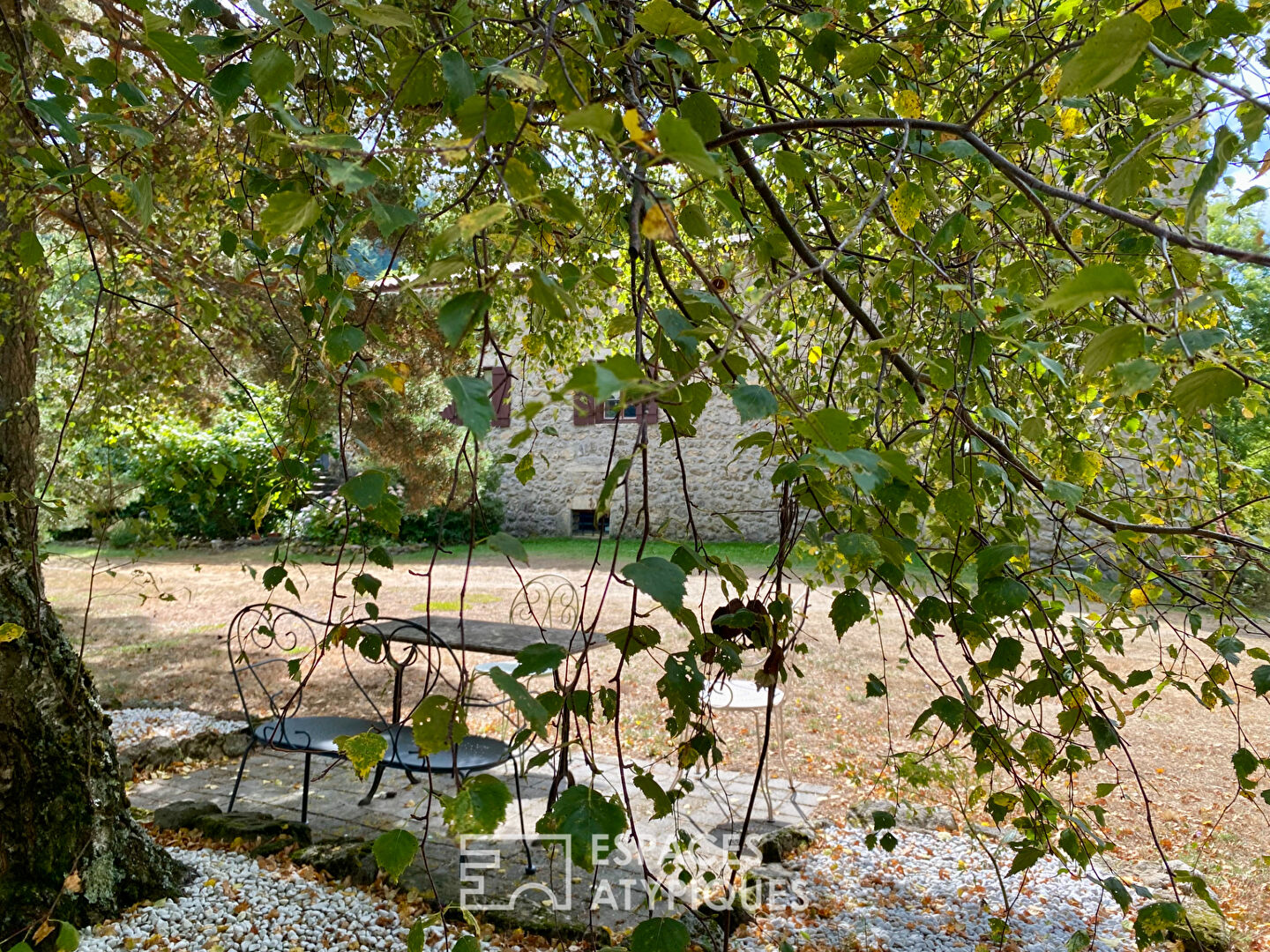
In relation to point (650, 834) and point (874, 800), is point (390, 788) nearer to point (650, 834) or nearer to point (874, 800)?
point (650, 834)

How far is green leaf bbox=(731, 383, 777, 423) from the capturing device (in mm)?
765

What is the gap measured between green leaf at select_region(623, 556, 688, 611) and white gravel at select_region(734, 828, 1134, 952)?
2159 millimetres

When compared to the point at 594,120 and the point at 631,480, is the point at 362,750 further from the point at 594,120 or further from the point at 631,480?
the point at 631,480

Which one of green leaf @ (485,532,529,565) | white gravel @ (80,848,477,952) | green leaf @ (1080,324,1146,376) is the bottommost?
white gravel @ (80,848,477,952)

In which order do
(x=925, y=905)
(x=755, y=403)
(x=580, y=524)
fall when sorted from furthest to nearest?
(x=580, y=524) < (x=925, y=905) < (x=755, y=403)

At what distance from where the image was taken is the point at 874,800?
380 centimetres

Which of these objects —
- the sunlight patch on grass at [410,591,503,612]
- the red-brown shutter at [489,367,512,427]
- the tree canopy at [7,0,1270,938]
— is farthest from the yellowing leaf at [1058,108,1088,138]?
the sunlight patch on grass at [410,591,503,612]

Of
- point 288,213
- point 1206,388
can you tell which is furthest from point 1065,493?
point 288,213

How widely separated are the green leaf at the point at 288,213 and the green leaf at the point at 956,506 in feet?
2.87

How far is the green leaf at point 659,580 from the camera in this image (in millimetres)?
696

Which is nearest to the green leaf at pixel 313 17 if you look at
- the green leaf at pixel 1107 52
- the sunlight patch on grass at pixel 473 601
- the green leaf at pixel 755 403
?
the green leaf at pixel 755 403

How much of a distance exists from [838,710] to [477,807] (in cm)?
473

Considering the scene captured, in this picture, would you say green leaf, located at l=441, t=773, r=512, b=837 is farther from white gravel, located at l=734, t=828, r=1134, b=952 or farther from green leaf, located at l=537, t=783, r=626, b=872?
white gravel, located at l=734, t=828, r=1134, b=952

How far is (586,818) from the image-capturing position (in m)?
0.76
